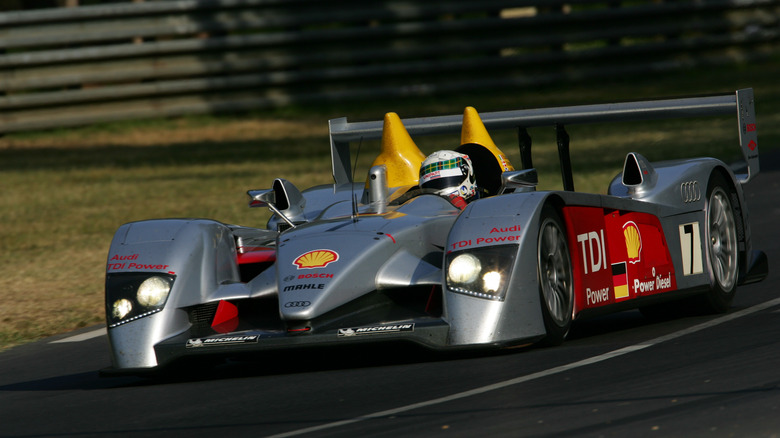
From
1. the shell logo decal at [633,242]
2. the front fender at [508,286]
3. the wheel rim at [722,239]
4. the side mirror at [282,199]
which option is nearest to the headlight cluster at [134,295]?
the front fender at [508,286]

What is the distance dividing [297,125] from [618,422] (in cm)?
1972

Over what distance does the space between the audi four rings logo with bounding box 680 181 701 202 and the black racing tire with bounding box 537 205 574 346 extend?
1.34 metres

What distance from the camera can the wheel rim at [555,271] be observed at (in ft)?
21.2

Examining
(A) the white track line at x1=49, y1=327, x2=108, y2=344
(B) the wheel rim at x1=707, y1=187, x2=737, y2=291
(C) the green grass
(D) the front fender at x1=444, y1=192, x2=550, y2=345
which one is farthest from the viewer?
(C) the green grass

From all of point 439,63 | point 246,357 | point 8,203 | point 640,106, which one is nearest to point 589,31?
point 439,63

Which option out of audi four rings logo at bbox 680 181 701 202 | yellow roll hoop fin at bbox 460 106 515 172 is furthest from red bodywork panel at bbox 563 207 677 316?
yellow roll hoop fin at bbox 460 106 515 172

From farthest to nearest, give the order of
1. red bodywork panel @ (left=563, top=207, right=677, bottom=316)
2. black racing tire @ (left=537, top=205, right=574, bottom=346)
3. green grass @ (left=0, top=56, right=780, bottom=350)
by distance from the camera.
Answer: green grass @ (left=0, top=56, right=780, bottom=350) → red bodywork panel @ (left=563, top=207, right=677, bottom=316) → black racing tire @ (left=537, top=205, right=574, bottom=346)

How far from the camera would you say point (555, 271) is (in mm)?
6602

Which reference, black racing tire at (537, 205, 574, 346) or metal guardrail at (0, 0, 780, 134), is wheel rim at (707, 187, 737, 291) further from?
metal guardrail at (0, 0, 780, 134)

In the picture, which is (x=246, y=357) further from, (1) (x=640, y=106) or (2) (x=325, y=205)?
(1) (x=640, y=106)

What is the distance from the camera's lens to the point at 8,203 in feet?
55.9

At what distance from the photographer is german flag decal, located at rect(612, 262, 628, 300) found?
704cm

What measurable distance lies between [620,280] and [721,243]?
1295mm

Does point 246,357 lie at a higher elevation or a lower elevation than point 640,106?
lower
